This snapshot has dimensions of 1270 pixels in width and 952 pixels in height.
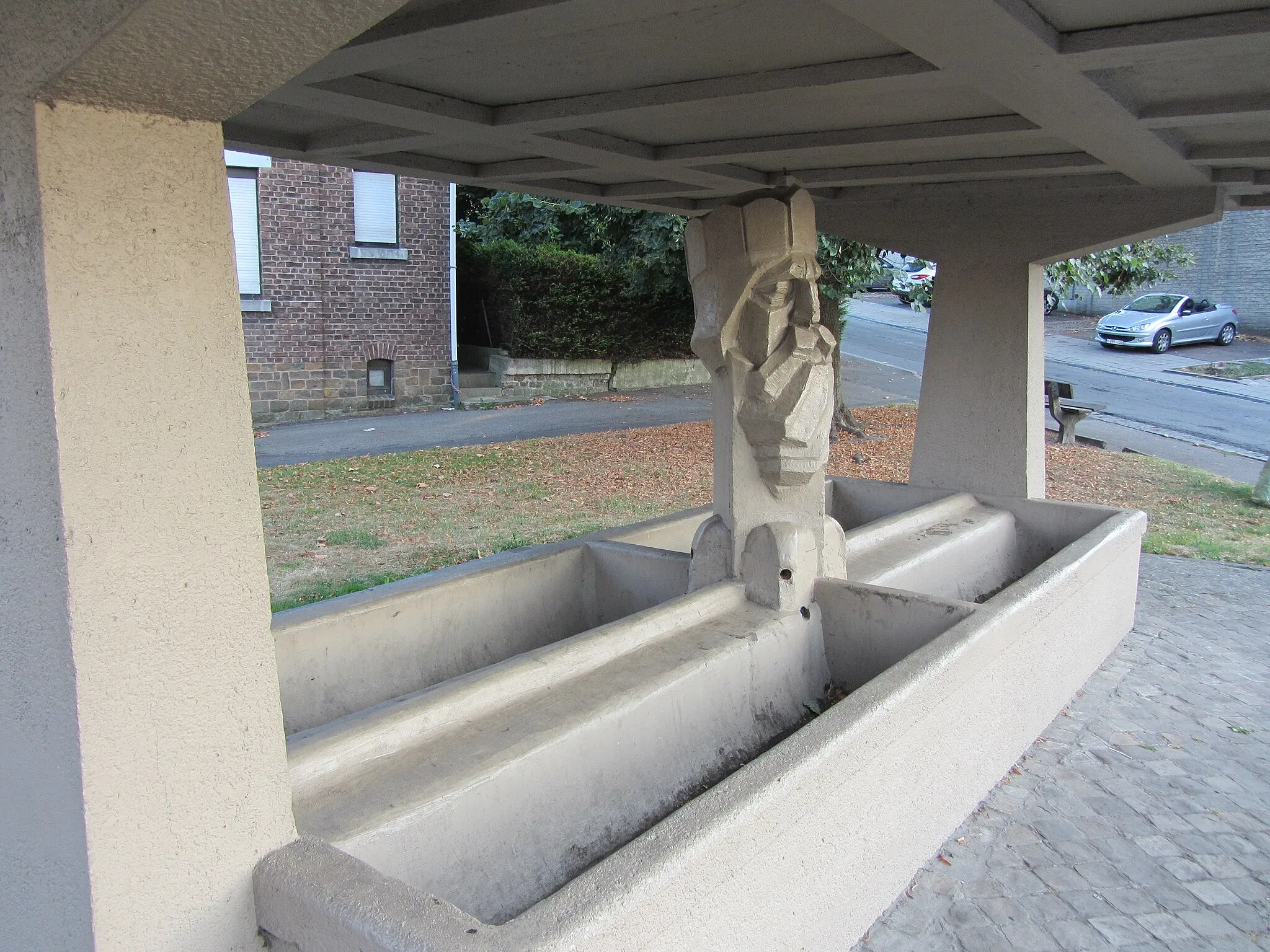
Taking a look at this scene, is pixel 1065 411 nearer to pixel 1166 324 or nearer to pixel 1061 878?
pixel 1061 878

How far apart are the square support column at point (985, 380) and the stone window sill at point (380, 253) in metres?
11.3

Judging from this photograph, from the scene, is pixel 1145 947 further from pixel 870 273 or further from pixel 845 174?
pixel 870 273

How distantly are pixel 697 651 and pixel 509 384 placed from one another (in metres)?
14.2

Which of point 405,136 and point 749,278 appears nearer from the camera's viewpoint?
point 749,278

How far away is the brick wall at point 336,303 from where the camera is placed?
15.4m

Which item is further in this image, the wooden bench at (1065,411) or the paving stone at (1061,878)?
the wooden bench at (1065,411)

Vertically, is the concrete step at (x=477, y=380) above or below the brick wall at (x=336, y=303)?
below

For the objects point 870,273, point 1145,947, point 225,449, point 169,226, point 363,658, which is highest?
point 870,273

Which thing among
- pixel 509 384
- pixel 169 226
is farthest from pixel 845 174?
pixel 509 384

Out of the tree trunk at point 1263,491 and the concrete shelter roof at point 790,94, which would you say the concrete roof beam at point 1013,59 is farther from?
the tree trunk at point 1263,491

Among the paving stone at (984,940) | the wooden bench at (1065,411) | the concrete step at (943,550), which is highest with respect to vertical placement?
the wooden bench at (1065,411)

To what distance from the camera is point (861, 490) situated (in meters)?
7.52

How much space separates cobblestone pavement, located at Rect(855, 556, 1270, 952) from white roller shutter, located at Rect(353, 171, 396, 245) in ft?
45.2

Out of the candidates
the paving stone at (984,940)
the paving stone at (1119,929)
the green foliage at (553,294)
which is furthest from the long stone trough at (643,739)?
the green foliage at (553,294)
